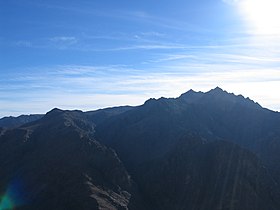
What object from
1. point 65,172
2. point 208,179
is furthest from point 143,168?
point 65,172

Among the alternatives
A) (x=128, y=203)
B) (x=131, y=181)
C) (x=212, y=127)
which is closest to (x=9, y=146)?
(x=131, y=181)

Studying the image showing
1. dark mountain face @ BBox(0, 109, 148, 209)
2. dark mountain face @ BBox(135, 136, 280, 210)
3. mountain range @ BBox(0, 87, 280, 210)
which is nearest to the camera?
dark mountain face @ BBox(0, 109, 148, 209)

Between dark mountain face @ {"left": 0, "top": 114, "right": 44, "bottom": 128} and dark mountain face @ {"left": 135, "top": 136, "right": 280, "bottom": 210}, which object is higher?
dark mountain face @ {"left": 0, "top": 114, "right": 44, "bottom": 128}

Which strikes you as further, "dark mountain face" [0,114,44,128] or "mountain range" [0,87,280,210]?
"dark mountain face" [0,114,44,128]

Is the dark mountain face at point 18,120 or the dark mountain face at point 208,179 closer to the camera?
the dark mountain face at point 208,179

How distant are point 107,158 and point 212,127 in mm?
44648

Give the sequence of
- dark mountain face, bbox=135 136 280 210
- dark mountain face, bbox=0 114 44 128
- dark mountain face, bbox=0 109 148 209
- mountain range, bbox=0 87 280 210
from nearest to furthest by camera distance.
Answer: dark mountain face, bbox=0 109 148 209, mountain range, bbox=0 87 280 210, dark mountain face, bbox=135 136 280 210, dark mountain face, bbox=0 114 44 128

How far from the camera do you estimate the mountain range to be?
67562 millimetres

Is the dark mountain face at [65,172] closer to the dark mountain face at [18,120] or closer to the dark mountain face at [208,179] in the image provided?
the dark mountain face at [208,179]

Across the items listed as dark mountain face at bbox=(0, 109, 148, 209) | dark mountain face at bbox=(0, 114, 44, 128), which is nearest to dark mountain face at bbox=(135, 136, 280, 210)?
dark mountain face at bbox=(0, 109, 148, 209)

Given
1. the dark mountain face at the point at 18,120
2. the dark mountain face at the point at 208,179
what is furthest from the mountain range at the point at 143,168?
the dark mountain face at the point at 18,120

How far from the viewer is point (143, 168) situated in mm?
86312

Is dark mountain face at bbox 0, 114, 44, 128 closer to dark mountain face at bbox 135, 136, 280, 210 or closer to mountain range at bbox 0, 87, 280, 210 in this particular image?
mountain range at bbox 0, 87, 280, 210

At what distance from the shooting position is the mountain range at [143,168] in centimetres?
6756
